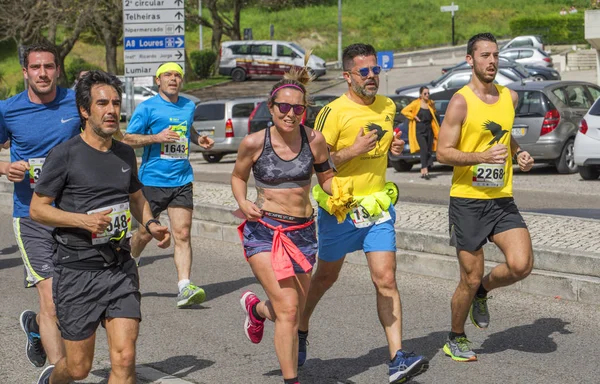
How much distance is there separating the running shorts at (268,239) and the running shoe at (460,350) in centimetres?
136

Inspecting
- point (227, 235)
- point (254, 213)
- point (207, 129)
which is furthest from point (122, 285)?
point (207, 129)

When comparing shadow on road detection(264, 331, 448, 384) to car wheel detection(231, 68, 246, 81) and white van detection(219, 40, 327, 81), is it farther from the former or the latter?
car wheel detection(231, 68, 246, 81)

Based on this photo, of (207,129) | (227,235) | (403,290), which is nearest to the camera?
(403,290)

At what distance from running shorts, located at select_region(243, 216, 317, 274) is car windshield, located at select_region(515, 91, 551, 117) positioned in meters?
13.2

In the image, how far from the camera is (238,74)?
5291 centimetres

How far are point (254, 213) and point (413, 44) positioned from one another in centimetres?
6890

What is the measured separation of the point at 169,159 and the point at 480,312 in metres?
3.41

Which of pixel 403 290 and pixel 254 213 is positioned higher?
pixel 254 213

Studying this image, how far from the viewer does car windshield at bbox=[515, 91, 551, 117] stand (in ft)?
60.8

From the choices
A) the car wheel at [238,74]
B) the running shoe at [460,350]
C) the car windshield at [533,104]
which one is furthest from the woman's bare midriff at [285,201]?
the car wheel at [238,74]

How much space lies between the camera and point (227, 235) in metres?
12.6

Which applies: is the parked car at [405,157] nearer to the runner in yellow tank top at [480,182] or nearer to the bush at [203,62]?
the runner in yellow tank top at [480,182]

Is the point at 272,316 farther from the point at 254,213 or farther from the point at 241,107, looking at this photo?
the point at 241,107

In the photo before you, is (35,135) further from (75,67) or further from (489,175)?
(75,67)
